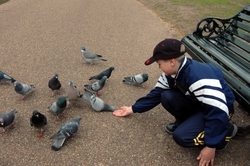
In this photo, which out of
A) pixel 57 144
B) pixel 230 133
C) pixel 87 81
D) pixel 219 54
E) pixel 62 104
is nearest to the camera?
pixel 230 133

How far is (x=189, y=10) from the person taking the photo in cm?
1022

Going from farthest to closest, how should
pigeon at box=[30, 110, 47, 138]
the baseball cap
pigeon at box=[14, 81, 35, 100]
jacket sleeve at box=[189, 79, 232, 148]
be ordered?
pigeon at box=[14, 81, 35, 100] → pigeon at box=[30, 110, 47, 138] → the baseball cap → jacket sleeve at box=[189, 79, 232, 148]

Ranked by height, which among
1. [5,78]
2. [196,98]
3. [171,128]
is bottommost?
[5,78]

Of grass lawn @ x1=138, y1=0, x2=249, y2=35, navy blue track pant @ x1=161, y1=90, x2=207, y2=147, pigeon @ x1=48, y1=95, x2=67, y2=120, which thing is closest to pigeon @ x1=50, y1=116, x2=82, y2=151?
pigeon @ x1=48, y1=95, x2=67, y2=120

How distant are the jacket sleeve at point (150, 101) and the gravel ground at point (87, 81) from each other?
36 centimetres

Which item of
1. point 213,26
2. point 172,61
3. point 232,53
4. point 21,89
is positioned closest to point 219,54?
point 232,53

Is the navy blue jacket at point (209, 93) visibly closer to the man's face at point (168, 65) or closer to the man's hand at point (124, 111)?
the man's face at point (168, 65)

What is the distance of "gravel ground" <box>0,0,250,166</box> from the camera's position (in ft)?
10.7

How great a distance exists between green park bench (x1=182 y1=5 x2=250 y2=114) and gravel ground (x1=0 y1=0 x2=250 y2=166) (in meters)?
0.81

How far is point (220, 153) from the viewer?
3.26 m

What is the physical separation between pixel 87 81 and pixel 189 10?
7044 millimetres

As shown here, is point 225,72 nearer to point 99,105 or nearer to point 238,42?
point 238,42

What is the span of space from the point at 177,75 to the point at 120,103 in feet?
5.85

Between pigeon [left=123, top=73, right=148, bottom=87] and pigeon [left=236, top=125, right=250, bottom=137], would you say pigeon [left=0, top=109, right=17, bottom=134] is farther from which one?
pigeon [left=236, top=125, right=250, bottom=137]
